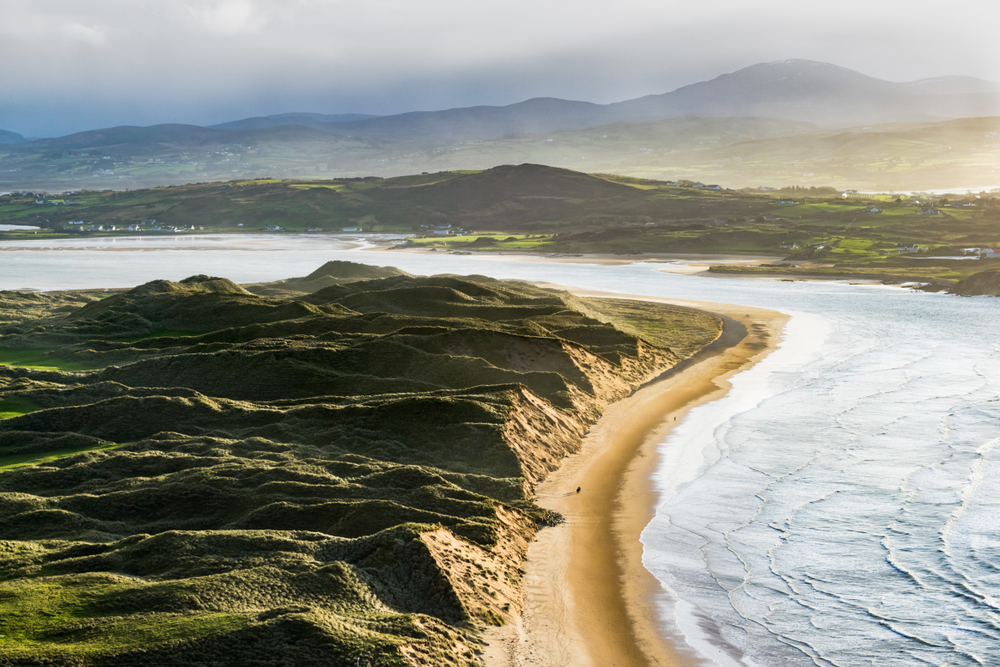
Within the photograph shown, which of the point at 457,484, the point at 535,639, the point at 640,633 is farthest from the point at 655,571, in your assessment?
the point at 457,484

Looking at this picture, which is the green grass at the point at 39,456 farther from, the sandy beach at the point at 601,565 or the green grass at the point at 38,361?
the sandy beach at the point at 601,565

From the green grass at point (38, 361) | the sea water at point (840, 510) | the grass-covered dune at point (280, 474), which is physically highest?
the green grass at point (38, 361)

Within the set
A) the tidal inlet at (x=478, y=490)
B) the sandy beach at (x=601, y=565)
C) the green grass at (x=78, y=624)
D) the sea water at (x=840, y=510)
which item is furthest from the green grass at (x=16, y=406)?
the sea water at (x=840, y=510)

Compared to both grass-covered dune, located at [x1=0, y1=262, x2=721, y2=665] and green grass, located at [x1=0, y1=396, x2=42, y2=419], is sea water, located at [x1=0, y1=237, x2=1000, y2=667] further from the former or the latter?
green grass, located at [x1=0, y1=396, x2=42, y2=419]

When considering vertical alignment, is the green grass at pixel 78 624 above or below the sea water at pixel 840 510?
above

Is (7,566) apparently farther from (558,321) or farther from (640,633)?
(558,321)
